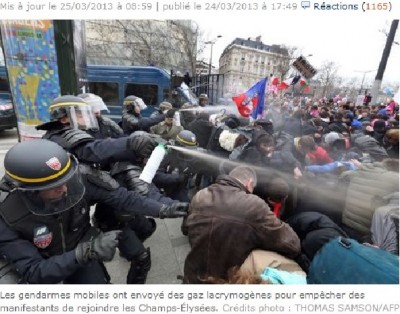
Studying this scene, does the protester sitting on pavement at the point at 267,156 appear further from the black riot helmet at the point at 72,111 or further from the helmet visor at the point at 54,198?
the helmet visor at the point at 54,198

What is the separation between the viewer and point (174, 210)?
2129mm

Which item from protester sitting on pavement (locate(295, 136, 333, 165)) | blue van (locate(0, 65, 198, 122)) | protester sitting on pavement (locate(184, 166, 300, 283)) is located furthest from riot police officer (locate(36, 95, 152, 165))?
blue van (locate(0, 65, 198, 122))

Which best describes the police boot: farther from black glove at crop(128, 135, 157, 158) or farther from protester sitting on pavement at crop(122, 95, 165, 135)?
protester sitting on pavement at crop(122, 95, 165, 135)

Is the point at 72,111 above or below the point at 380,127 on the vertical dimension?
above

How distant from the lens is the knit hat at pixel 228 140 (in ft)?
13.7

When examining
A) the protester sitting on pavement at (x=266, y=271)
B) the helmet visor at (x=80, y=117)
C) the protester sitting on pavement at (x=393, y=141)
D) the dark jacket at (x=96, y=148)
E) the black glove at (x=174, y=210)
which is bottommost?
the protester sitting on pavement at (x=266, y=271)

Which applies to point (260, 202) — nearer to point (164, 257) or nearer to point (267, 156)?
point (267, 156)

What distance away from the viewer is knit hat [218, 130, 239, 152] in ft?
13.7

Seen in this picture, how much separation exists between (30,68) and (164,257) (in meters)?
3.11

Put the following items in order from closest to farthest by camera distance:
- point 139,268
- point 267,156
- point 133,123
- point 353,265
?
1. point 353,265
2. point 139,268
3. point 267,156
4. point 133,123

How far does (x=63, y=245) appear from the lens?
1852mm

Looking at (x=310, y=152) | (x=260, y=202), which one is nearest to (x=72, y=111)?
(x=260, y=202)

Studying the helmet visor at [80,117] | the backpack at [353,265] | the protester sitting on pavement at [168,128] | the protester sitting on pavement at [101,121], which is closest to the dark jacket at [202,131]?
the protester sitting on pavement at [168,128]

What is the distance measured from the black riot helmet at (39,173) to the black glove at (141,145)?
0.50 meters
